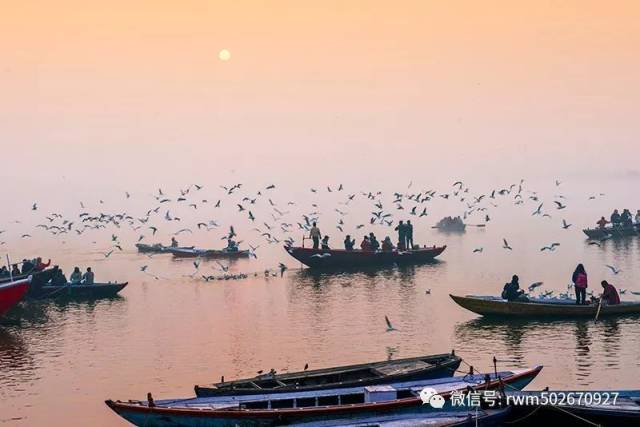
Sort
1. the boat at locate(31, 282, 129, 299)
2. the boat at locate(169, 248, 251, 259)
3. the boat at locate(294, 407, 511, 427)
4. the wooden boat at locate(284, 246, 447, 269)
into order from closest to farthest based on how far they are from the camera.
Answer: the boat at locate(294, 407, 511, 427) → the boat at locate(31, 282, 129, 299) → the wooden boat at locate(284, 246, 447, 269) → the boat at locate(169, 248, 251, 259)

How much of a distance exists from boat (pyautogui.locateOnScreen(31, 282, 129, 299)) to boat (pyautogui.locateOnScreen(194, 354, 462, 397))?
1045 inches

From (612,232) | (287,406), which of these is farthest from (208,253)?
→ (287,406)

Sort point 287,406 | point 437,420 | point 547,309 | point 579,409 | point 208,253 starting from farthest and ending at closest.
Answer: point 208,253, point 547,309, point 287,406, point 437,420, point 579,409

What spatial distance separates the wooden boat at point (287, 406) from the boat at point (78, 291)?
28.3 metres

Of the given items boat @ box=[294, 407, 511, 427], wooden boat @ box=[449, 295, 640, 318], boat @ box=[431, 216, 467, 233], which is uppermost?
boat @ box=[431, 216, 467, 233]

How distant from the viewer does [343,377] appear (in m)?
21.8

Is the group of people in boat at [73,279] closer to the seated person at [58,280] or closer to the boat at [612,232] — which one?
the seated person at [58,280]

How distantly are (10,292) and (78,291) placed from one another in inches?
354

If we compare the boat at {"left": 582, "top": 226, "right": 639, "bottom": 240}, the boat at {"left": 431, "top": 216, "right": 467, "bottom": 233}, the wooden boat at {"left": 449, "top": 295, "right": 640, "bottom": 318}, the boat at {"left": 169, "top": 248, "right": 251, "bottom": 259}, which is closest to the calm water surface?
the wooden boat at {"left": 449, "top": 295, "right": 640, "bottom": 318}

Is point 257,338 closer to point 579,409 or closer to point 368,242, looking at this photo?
point 579,409

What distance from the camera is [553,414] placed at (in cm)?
1723

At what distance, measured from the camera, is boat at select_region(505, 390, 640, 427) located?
661 inches

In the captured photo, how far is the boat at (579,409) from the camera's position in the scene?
16.8 meters

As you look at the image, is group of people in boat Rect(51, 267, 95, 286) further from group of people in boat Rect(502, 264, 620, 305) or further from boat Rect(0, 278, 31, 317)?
group of people in boat Rect(502, 264, 620, 305)
